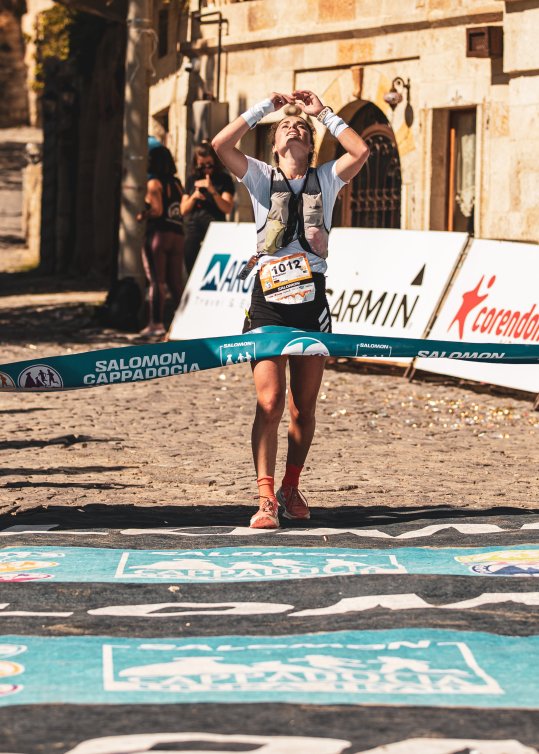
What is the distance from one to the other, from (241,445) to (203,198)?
24.2 ft

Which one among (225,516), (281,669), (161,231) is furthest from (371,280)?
(281,669)

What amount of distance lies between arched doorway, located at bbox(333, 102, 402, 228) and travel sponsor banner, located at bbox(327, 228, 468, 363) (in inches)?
244

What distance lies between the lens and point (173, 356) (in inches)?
309

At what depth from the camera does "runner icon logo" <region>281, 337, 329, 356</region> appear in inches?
307

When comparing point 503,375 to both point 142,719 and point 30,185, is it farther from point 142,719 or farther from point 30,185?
point 30,185

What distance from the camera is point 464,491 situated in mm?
9484

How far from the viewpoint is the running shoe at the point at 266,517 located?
7.91 metres

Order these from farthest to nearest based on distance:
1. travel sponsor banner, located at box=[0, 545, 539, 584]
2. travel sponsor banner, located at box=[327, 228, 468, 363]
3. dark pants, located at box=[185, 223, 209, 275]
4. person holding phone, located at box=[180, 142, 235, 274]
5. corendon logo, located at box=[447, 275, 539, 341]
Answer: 1. dark pants, located at box=[185, 223, 209, 275]
2. person holding phone, located at box=[180, 142, 235, 274]
3. travel sponsor banner, located at box=[327, 228, 468, 363]
4. corendon logo, located at box=[447, 275, 539, 341]
5. travel sponsor banner, located at box=[0, 545, 539, 584]

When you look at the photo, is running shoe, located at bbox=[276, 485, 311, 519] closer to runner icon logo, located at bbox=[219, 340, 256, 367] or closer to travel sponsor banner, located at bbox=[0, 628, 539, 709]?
runner icon logo, located at bbox=[219, 340, 256, 367]

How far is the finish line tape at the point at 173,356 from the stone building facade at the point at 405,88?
1142cm

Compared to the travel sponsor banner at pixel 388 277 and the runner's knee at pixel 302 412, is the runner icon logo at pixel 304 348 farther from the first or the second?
the travel sponsor banner at pixel 388 277

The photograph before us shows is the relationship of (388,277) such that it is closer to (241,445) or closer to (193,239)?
(193,239)

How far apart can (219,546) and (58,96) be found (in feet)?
103

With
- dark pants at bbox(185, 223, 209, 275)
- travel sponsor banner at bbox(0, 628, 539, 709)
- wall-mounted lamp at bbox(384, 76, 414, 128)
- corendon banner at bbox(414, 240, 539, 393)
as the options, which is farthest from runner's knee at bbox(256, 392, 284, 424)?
wall-mounted lamp at bbox(384, 76, 414, 128)
